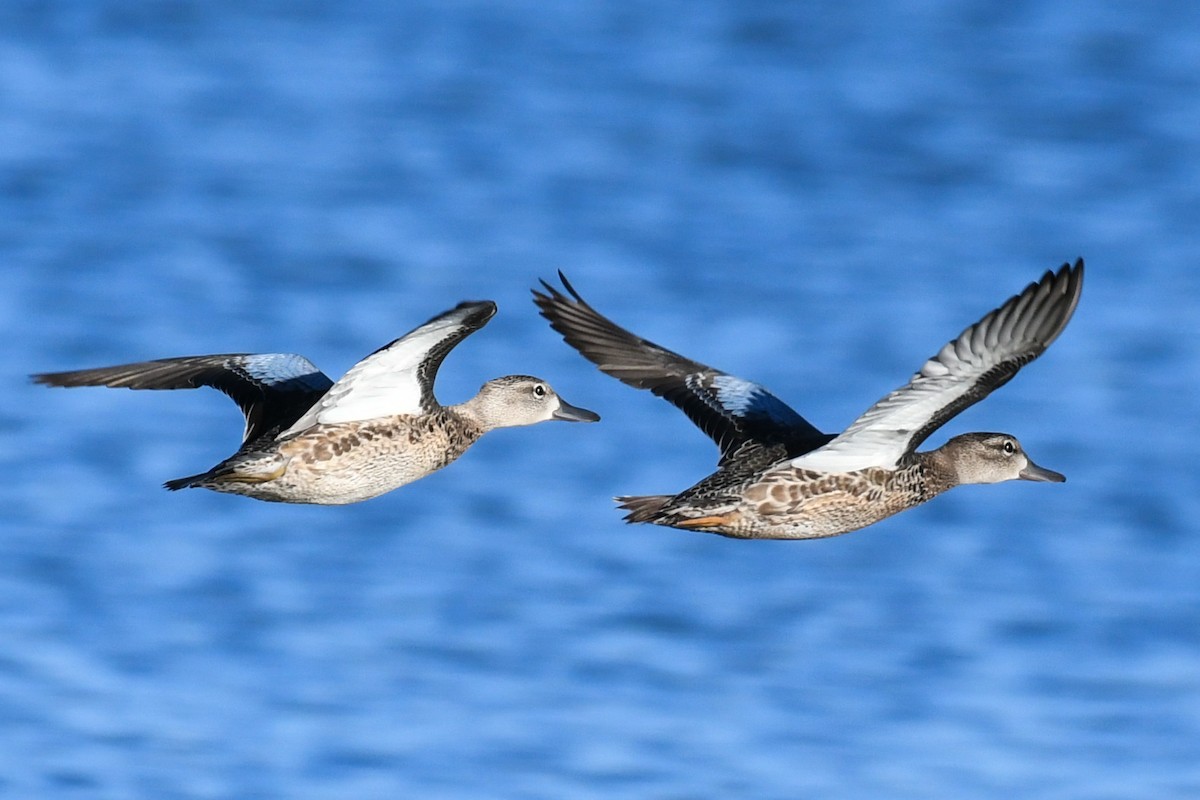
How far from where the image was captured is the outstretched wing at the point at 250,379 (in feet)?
45.4

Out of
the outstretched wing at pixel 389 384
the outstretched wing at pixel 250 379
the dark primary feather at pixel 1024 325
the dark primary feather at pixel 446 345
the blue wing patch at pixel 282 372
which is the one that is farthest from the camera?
the blue wing patch at pixel 282 372

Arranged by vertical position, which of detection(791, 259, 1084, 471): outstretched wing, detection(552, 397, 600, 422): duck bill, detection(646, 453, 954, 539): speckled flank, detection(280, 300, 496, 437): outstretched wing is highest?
detection(552, 397, 600, 422): duck bill

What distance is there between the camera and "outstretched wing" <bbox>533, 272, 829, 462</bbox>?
1408 cm

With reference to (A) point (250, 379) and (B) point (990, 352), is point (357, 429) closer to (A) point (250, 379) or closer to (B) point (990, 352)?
(A) point (250, 379)

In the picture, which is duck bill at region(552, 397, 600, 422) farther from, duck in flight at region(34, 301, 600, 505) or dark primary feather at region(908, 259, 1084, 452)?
dark primary feather at region(908, 259, 1084, 452)

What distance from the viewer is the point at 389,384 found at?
13172 mm

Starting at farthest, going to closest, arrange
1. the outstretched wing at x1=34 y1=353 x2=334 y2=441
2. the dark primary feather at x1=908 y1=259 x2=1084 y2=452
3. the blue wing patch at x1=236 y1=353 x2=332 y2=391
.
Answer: the blue wing patch at x1=236 y1=353 x2=332 y2=391, the outstretched wing at x1=34 y1=353 x2=334 y2=441, the dark primary feather at x1=908 y1=259 x2=1084 y2=452

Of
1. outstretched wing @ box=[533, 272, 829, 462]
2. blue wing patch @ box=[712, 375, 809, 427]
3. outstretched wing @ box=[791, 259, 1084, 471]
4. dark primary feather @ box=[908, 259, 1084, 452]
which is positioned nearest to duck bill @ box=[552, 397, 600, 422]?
outstretched wing @ box=[533, 272, 829, 462]

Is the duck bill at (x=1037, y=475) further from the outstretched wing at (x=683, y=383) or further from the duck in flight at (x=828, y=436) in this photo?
the outstretched wing at (x=683, y=383)

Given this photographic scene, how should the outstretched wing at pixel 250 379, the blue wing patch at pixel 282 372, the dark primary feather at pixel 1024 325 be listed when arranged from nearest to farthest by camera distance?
the dark primary feather at pixel 1024 325 → the outstretched wing at pixel 250 379 → the blue wing patch at pixel 282 372

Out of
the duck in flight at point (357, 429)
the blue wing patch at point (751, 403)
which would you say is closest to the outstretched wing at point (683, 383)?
the blue wing patch at point (751, 403)

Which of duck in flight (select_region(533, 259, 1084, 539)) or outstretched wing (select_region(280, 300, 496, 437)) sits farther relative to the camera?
outstretched wing (select_region(280, 300, 496, 437))

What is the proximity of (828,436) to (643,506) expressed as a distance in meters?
0.95

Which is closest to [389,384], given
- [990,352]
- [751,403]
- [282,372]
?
[282,372]
